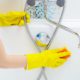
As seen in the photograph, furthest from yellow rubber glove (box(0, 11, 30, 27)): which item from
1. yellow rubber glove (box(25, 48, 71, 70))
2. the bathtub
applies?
yellow rubber glove (box(25, 48, 71, 70))

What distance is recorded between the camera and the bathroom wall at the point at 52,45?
1216 millimetres

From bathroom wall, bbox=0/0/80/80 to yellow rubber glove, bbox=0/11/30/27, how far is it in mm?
30

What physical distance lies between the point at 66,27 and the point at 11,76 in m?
0.45

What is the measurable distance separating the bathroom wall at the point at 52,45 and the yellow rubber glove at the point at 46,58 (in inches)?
3.9

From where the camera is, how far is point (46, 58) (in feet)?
3.47

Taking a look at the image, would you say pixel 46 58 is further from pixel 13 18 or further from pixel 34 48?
pixel 13 18

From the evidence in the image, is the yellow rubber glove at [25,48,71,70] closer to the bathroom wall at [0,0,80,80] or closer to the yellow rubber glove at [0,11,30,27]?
the bathroom wall at [0,0,80,80]

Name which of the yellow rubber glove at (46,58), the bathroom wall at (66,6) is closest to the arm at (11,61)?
the yellow rubber glove at (46,58)

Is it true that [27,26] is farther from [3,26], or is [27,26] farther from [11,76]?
[11,76]

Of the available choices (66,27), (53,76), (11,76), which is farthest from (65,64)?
(11,76)

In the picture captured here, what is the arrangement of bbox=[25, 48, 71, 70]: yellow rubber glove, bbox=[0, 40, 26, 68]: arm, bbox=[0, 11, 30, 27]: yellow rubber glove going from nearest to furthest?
1. bbox=[0, 40, 26, 68]: arm
2. bbox=[25, 48, 71, 70]: yellow rubber glove
3. bbox=[0, 11, 30, 27]: yellow rubber glove

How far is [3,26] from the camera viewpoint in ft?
3.95

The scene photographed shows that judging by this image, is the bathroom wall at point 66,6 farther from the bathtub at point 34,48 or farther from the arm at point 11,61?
the arm at point 11,61

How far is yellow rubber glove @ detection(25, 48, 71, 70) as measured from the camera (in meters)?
1.00
